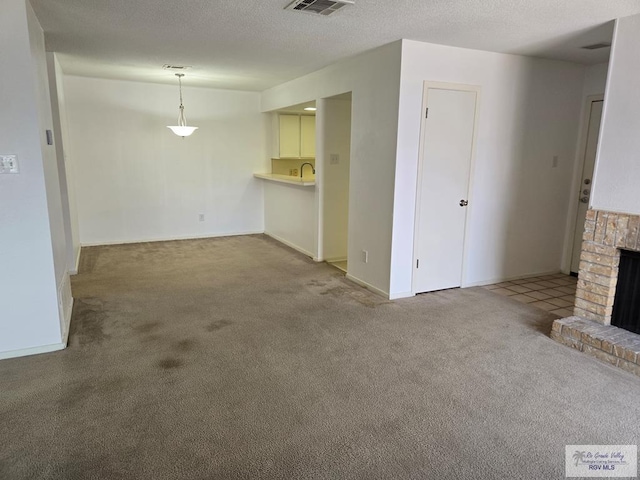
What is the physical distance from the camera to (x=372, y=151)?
4215 mm

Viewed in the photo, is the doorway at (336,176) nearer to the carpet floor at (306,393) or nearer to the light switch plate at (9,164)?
the carpet floor at (306,393)

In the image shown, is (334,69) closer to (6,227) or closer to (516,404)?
(6,227)

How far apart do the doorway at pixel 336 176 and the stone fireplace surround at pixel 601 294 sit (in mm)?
2584

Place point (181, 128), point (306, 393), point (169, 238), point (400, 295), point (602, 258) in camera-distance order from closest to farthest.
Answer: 1. point (306, 393)
2. point (602, 258)
3. point (400, 295)
4. point (181, 128)
5. point (169, 238)

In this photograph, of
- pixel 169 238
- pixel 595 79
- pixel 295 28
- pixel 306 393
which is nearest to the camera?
pixel 306 393

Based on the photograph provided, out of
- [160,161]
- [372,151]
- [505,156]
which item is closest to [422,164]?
[372,151]

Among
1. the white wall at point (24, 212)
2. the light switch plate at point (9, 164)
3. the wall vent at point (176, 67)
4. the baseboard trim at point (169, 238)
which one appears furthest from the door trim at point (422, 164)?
the baseboard trim at point (169, 238)

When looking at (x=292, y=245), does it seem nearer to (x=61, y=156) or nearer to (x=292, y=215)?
(x=292, y=215)

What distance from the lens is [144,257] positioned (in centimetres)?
574

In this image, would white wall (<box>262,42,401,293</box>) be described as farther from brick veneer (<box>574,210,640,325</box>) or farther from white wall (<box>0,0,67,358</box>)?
white wall (<box>0,0,67,358</box>)

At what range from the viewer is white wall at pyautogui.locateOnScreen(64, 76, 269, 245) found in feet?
20.1

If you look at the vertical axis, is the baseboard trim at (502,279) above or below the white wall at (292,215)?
below

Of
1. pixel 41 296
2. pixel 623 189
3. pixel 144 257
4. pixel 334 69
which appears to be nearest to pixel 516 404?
pixel 623 189

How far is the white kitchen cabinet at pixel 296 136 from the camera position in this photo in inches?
275
